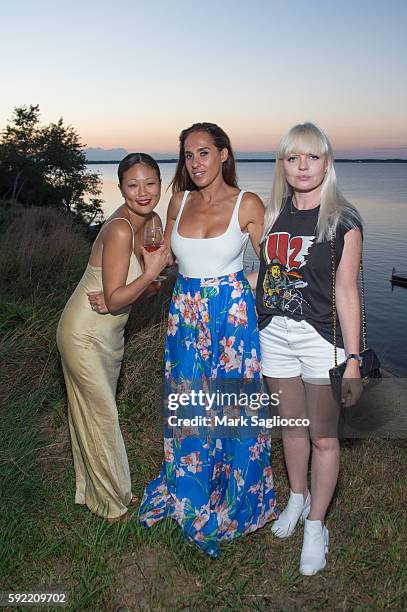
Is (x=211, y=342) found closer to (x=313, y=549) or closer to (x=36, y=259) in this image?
(x=313, y=549)

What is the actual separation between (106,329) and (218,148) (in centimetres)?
131

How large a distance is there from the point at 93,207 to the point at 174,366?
99.2ft

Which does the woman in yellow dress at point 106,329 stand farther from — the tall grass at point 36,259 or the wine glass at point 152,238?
the tall grass at point 36,259

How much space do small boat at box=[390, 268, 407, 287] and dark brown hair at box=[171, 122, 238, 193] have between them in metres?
27.7

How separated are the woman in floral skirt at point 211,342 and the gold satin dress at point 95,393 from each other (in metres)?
0.28

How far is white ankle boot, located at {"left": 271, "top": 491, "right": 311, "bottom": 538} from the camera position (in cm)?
377

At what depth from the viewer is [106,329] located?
3.59 metres

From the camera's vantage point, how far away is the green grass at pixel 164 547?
3.24 metres

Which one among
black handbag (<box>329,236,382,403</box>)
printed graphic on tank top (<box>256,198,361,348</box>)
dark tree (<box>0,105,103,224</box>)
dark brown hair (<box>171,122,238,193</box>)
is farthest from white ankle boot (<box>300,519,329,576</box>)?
dark tree (<box>0,105,103,224</box>)

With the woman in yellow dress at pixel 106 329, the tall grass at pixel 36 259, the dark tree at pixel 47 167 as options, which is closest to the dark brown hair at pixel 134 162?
the woman in yellow dress at pixel 106 329

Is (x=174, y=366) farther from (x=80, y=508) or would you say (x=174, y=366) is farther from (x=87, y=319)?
(x=80, y=508)

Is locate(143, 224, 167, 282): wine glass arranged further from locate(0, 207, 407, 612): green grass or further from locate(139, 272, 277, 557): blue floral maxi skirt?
locate(0, 207, 407, 612): green grass

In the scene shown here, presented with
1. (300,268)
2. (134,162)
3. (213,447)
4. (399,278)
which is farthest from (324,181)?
(399,278)

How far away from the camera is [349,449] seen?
16.3 feet
